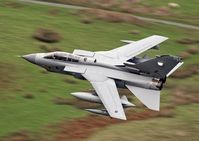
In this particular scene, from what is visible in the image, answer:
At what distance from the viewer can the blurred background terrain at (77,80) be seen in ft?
135

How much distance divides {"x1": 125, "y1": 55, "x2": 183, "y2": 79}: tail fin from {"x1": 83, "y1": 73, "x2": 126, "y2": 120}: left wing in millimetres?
2809

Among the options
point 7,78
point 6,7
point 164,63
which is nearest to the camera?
point 164,63

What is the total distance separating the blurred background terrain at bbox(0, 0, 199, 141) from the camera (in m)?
41.0

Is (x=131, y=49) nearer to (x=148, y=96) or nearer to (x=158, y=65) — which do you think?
(x=158, y=65)

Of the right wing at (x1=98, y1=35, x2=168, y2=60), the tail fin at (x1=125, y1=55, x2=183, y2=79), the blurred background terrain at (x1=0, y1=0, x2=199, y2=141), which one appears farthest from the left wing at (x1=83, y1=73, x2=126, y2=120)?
the right wing at (x1=98, y1=35, x2=168, y2=60)

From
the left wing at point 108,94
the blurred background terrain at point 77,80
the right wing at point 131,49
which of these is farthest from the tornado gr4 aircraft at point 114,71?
the blurred background terrain at point 77,80

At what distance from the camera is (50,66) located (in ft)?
151

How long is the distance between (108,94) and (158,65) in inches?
213

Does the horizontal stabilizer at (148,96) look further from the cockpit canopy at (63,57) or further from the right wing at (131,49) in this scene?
the cockpit canopy at (63,57)

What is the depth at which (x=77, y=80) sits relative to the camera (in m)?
50.7

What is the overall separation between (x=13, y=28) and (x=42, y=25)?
14.2ft

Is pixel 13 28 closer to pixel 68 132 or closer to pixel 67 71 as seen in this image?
pixel 67 71

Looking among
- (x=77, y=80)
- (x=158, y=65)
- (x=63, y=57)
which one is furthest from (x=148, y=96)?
(x=77, y=80)

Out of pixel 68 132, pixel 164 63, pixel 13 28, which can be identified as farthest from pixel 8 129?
pixel 13 28
